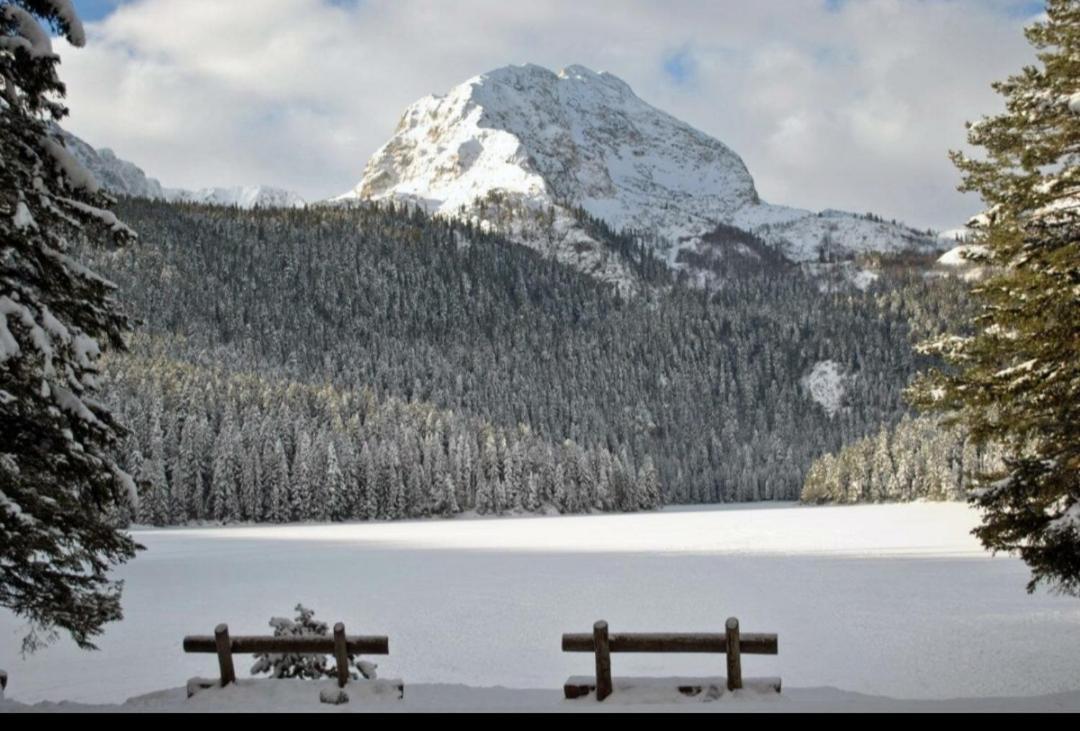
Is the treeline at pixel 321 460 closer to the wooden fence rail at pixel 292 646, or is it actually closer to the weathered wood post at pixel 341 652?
the wooden fence rail at pixel 292 646

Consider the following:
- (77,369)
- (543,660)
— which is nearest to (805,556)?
(543,660)

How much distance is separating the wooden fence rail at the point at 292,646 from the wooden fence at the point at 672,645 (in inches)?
111

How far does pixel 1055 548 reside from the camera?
1345cm

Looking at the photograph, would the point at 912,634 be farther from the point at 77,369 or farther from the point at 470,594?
the point at 77,369

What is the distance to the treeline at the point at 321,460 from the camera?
104 metres

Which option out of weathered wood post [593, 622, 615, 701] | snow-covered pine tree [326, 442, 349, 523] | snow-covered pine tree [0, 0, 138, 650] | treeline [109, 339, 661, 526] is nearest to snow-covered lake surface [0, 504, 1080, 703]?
weathered wood post [593, 622, 615, 701]

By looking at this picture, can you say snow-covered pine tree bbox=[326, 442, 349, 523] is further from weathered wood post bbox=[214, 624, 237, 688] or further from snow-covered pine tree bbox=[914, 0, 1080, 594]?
snow-covered pine tree bbox=[914, 0, 1080, 594]

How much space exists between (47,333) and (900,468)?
140798 mm

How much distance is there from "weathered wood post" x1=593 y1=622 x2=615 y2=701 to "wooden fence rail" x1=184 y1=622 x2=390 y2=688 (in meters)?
2.89

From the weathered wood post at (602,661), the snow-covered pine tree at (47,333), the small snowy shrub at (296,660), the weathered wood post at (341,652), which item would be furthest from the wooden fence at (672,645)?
the snow-covered pine tree at (47,333)

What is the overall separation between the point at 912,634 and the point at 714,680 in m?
12.7

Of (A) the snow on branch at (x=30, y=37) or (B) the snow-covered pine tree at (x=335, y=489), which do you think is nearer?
(A) the snow on branch at (x=30, y=37)

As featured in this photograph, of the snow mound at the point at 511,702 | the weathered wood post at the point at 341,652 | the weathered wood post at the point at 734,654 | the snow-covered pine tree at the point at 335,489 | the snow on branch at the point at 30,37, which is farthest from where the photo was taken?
the snow-covered pine tree at the point at 335,489

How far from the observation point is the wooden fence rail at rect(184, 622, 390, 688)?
40.7 feet
